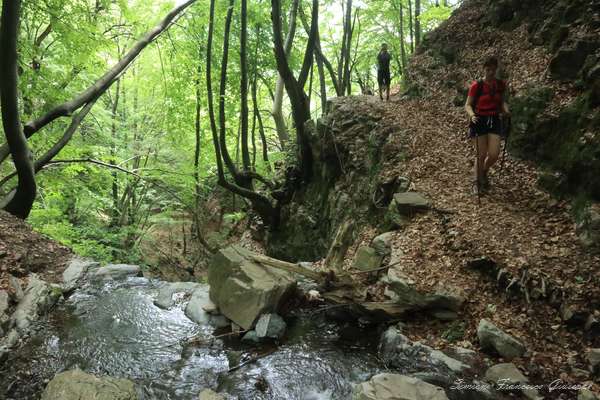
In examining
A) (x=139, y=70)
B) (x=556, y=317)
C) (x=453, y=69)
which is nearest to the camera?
(x=556, y=317)

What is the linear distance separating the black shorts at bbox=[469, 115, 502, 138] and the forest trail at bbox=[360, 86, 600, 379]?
1.12 metres

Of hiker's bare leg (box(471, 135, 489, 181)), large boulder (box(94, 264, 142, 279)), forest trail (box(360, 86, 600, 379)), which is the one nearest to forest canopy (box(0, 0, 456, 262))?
large boulder (box(94, 264, 142, 279))

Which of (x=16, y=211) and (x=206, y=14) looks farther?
(x=206, y=14)

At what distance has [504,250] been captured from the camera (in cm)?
489

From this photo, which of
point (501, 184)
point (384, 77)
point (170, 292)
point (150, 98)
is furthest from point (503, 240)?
point (150, 98)

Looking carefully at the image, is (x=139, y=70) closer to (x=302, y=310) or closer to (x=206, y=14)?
Answer: (x=206, y=14)

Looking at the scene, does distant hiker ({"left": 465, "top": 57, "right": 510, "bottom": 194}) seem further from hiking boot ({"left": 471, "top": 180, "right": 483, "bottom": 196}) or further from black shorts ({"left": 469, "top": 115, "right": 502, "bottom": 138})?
hiking boot ({"left": 471, "top": 180, "right": 483, "bottom": 196})

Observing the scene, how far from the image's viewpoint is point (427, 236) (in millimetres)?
6000

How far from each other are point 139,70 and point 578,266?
18162mm

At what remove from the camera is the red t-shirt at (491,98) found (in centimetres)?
582

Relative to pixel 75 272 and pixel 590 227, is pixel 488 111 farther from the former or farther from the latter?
pixel 75 272

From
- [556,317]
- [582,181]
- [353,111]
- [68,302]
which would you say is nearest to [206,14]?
[353,111]

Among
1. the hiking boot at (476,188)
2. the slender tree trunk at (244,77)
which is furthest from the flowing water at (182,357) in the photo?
the slender tree trunk at (244,77)

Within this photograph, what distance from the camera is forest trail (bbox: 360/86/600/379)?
3.94m
